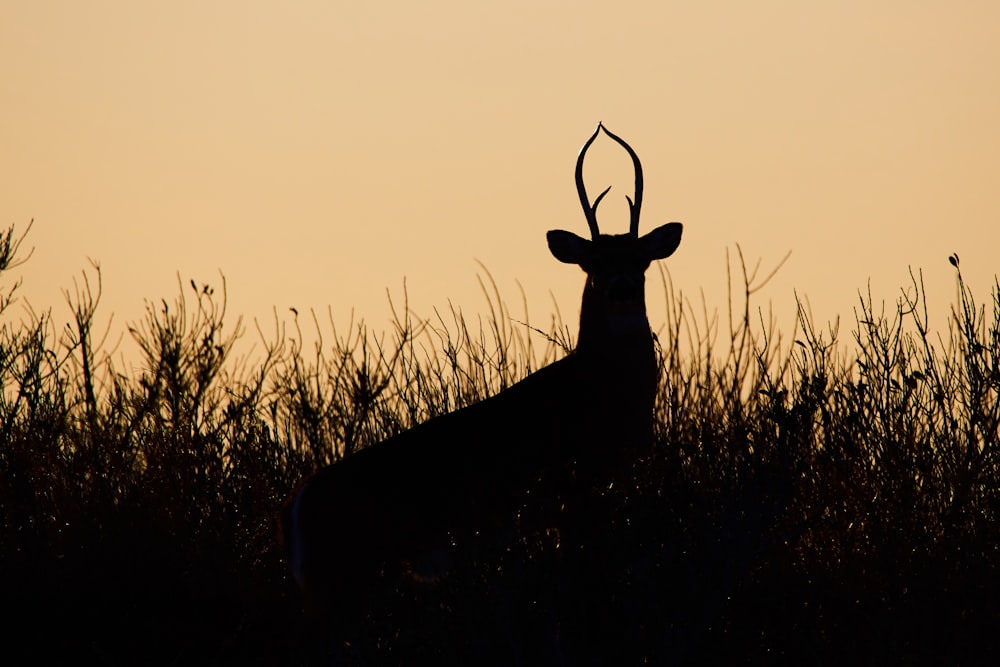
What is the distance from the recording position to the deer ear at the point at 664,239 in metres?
8.82

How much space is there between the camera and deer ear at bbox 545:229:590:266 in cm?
876

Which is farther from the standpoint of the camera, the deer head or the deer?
the deer head

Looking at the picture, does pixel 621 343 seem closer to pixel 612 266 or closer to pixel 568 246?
pixel 612 266

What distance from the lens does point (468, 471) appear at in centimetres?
805

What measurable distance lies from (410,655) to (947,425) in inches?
123

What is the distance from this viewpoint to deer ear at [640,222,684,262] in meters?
8.82

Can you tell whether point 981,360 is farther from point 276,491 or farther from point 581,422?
point 276,491

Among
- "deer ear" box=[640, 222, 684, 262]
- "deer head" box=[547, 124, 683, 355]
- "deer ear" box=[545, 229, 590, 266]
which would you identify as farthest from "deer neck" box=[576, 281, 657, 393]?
"deer ear" box=[640, 222, 684, 262]

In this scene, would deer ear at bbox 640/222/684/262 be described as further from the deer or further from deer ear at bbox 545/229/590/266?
the deer

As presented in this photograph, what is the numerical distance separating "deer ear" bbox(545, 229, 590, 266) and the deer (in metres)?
0.41

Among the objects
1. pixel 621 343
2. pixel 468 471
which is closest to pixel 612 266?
pixel 621 343

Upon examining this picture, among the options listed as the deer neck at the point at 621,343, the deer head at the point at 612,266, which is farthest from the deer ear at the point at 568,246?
the deer neck at the point at 621,343

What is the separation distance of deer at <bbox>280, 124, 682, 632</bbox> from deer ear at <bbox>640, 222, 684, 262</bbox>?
1.56 feet

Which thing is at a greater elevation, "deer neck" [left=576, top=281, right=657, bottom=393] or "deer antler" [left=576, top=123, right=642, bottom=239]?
"deer antler" [left=576, top=123, right=642, bottom=239]
